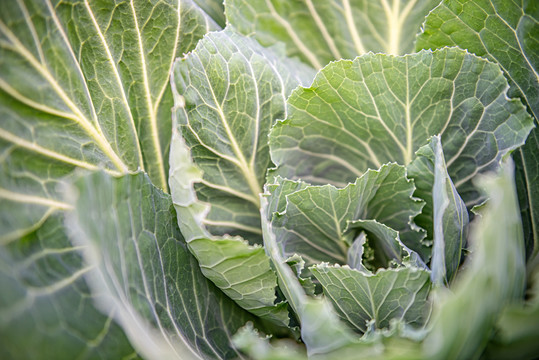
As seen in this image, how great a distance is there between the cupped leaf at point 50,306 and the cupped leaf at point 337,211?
1.64 feet

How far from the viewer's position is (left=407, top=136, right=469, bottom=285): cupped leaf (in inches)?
45.8

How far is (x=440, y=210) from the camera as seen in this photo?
1171mm

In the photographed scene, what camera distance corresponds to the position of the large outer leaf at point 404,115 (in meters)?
1.39

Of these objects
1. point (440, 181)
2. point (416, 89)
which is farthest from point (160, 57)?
point (440, 181)

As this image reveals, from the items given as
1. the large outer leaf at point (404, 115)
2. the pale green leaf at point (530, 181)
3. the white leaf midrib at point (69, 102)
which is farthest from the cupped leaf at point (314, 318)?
the pale green leaf at point (530, 181)

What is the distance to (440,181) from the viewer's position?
1.20 metres

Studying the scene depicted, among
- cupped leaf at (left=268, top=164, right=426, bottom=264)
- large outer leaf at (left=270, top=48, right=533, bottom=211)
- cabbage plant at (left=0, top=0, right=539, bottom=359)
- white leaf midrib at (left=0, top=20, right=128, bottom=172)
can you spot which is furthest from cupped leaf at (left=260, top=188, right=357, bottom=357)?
white leaf midrib at (left=0, top=20, right=128, bottom=172)

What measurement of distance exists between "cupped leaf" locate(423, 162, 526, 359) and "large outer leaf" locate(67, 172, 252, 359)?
52cm

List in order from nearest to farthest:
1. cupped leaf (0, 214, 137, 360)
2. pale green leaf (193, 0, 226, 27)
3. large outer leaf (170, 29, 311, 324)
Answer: cupped leaf (0, 214, 137, 360), large outer leaf (170, 29, 311, 324), pale green leaf (193, 0, 226, 27)

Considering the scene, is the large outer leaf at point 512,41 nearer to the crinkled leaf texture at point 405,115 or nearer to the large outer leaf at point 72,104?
the crinkled leaf texture at point 405,115

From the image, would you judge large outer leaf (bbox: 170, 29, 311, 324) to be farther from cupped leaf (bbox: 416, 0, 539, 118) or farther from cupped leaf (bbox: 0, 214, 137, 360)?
cupped leaf (bbox: 416, 0, 539, 118)

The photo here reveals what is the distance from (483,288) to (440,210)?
0.37 m

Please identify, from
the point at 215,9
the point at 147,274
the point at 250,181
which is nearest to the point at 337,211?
the point at 250,181

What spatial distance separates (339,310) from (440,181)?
1.45 ft
